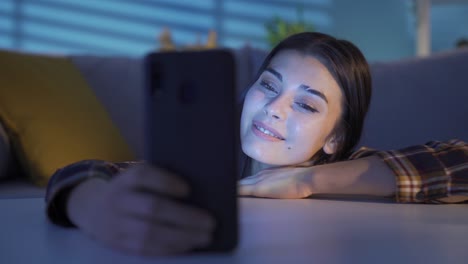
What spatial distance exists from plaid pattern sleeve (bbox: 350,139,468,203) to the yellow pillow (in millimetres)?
955

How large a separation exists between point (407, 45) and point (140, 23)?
93.0 inches

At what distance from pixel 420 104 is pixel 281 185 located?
0.97 meters

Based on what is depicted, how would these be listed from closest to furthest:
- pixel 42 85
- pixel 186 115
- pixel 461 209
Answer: pixel 186 115 < pixel 461 209 < pixel 42 85

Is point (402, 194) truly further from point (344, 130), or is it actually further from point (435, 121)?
point (435, 121)

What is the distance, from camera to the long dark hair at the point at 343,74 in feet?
2.82

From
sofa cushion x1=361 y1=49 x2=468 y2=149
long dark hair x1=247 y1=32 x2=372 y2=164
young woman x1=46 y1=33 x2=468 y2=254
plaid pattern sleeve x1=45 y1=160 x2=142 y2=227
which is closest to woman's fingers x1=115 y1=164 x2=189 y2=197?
plaid pattern sleeve x1=45 y1=160 x2=142 y2=227

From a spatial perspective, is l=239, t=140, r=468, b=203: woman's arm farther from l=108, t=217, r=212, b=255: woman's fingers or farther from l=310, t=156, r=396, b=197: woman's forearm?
l=108, t=217, r=212, b=255: woman's fingers

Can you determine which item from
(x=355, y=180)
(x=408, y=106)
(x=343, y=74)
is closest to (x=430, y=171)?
(x=355, y=180)

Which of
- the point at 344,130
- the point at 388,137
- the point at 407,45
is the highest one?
the point at 407,45

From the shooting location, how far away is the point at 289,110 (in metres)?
0.79

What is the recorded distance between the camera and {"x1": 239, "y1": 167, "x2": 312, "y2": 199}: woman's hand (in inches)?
29.0

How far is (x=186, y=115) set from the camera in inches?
13.4

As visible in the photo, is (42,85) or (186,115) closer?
(186,115)

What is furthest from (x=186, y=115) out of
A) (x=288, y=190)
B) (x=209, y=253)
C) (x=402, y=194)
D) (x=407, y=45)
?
(x=407, y=45)
